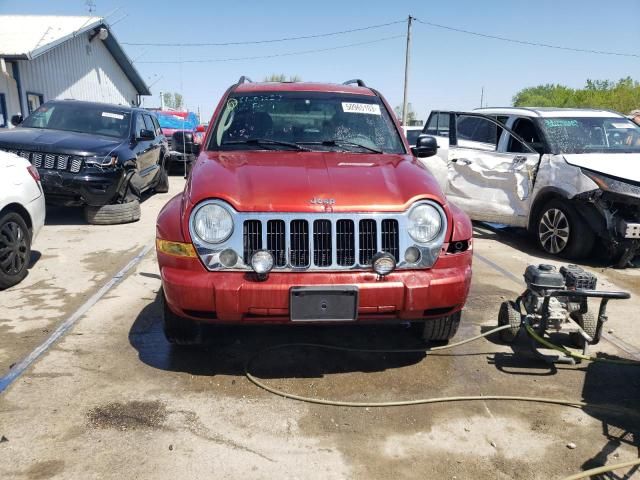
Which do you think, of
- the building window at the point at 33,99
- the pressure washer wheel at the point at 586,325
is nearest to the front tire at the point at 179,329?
the pressure washer wheel at the point at 586,325

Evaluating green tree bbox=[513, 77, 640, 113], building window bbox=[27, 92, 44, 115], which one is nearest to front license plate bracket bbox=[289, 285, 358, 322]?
building window bbox=[27, 92, 44, 115]

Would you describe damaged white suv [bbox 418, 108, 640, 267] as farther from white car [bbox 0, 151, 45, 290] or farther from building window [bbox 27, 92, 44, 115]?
building window [bbox 27, 92, 44, 115]

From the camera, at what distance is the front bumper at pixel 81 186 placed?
7.17m

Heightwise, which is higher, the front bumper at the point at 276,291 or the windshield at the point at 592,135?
the windshield at the point at 592,135

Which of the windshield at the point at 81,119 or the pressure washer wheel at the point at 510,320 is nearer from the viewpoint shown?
the pressure washer wheel at the point at 510,320

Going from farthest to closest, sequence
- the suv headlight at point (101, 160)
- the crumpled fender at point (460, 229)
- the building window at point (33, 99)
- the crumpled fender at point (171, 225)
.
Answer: the building window at point (33, 99) < the suv headlight at point (101, 160) < the crumpled fender at point (460, 229) < the crumpled fender at point (171, 225)

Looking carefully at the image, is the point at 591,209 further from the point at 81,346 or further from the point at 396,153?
the point at 81,346

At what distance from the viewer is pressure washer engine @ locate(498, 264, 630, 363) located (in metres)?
3.44

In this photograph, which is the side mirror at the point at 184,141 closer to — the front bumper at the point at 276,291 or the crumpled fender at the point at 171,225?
the crumpled fender at the point at 171,225

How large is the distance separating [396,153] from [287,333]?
5.32 ft

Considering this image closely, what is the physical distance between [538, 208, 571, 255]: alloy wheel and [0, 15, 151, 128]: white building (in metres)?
14.4

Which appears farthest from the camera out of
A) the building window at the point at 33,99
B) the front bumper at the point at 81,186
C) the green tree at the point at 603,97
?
the green tree at the point at 603,97

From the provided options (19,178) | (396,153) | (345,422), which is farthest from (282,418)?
(19,178)

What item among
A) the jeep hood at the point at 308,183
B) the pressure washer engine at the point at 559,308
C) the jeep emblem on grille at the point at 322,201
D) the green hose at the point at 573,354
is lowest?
the green hose at the point at 573,354
